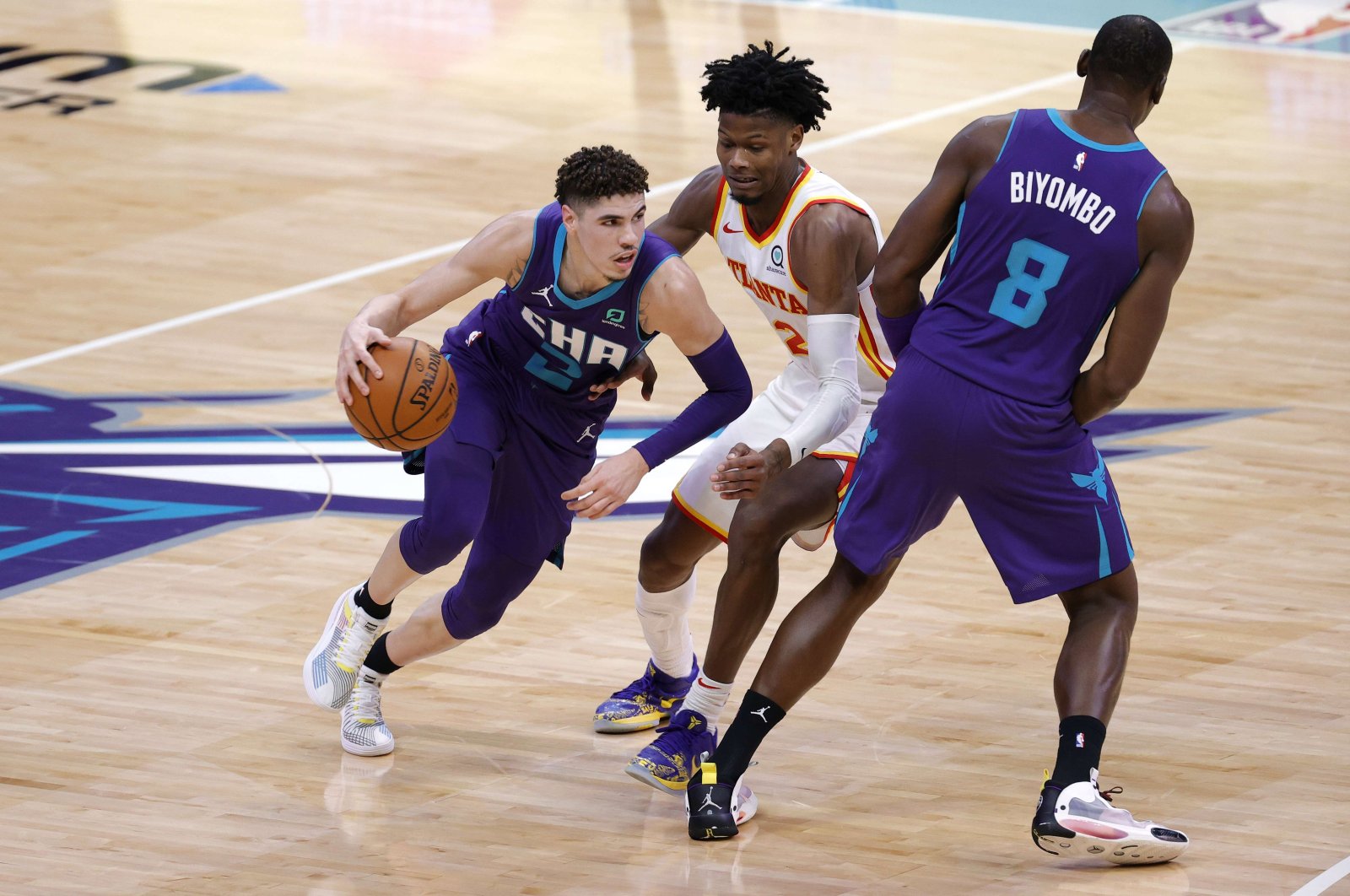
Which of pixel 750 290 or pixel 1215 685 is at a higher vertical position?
pixel 750 290

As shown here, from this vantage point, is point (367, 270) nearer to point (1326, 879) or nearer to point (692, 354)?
point (692, 354)

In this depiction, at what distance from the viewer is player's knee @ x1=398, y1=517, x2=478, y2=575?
5.29 metres

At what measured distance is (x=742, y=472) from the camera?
4941 millimetres

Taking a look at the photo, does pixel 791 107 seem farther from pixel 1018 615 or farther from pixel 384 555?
pixel 1018 615

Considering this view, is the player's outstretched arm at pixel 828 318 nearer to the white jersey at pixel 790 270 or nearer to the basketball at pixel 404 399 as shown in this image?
the white jersey at pixel 790 270

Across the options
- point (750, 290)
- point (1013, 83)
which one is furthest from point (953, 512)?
point (1013, 83)

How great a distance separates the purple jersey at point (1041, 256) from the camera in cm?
462

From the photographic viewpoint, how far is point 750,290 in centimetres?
566

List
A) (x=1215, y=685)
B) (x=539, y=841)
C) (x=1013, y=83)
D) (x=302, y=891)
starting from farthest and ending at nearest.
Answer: (x=1013, y=83) < (x=1215, y=685) < (x=539, y=841) < (x=302, y=891)

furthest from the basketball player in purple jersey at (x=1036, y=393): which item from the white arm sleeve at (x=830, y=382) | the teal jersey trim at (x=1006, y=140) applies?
the white arm sleeve at (x=830, y=382)

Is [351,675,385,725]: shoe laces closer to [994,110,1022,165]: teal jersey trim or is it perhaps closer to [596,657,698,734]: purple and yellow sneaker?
[596,657,698,734]: purple and yellow sneaker

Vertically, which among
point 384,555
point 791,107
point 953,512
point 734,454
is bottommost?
point 953,512

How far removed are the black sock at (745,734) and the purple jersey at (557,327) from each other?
42.2 inches

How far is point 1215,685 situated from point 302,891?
2.89 m
